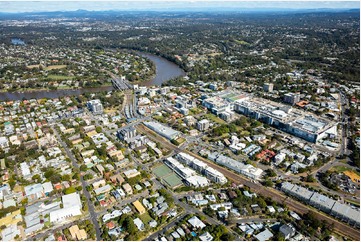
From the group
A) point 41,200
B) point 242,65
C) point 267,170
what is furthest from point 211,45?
point 41,200

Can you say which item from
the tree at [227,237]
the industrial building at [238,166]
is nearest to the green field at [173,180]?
the industrial building at [238,166]

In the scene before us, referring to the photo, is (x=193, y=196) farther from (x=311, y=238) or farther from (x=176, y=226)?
(x=311, y=238)

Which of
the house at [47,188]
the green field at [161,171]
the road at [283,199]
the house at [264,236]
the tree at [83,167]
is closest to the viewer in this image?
the house at [264,236]

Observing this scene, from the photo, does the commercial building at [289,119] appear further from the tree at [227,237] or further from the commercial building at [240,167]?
the tree at [227,237]

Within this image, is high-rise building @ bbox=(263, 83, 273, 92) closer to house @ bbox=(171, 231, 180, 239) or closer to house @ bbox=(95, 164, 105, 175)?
house @ bbox=(95, 164, 105, 175)

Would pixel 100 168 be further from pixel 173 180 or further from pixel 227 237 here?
pixel 227 237

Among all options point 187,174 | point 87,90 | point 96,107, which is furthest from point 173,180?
point 87,90
